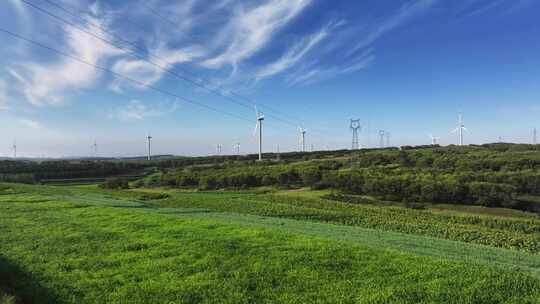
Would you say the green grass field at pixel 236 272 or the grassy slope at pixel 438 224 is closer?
the green grass field at pixel 236 272

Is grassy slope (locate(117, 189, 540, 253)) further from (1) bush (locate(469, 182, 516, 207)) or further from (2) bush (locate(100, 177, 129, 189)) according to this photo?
(2) bush (locate(100, 177, 129, 189))

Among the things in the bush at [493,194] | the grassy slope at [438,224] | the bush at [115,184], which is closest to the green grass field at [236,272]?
the grassy slope at [438,224]

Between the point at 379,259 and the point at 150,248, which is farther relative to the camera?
the point at 150,248

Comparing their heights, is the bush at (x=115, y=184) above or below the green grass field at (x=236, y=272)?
below

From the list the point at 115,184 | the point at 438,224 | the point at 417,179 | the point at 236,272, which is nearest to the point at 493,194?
the point at 417,179

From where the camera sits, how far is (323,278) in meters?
8.68

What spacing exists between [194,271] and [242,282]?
5.20 ft

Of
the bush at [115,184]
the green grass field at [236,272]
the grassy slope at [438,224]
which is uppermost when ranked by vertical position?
the green grass field at [236,272]

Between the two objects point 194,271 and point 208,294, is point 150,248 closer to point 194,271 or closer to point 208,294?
point 194,271

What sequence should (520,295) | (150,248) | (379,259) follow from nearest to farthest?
(520,295)
(379,259)
(150,248)

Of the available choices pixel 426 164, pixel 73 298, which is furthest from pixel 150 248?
pixel 426 164

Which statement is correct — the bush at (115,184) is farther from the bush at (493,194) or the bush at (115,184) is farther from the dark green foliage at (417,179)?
the bush at (493,194)

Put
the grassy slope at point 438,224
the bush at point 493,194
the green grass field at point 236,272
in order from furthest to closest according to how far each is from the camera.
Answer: the bush at point 493,194, the grassy slope at point 438,224, the green grass field at point 236,272

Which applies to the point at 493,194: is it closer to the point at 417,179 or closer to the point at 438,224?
the point at 417,179
